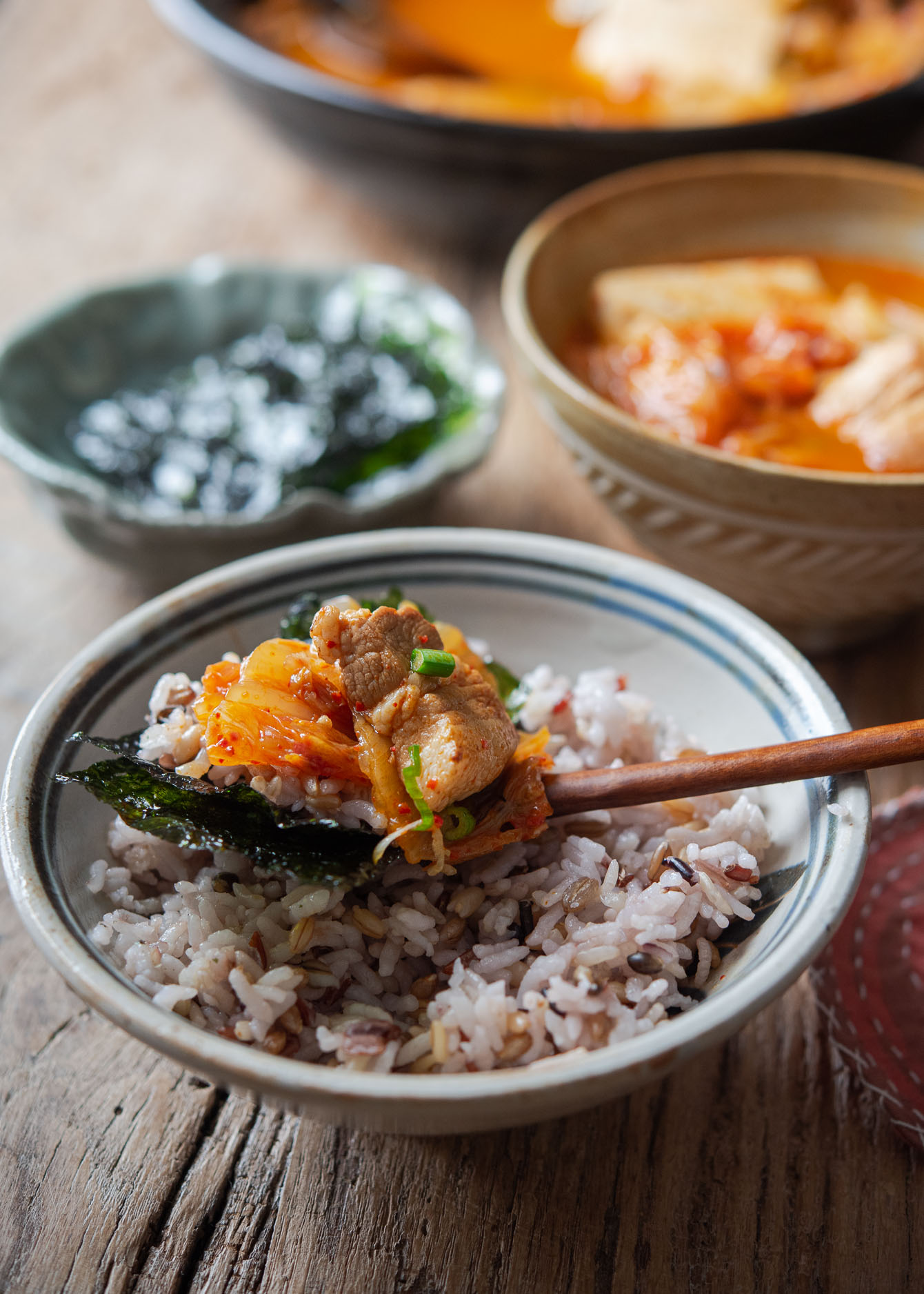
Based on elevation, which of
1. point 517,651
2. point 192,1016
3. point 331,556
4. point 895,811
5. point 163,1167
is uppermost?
point 331,556

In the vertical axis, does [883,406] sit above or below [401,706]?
below

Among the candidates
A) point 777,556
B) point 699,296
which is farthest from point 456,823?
point 699,296

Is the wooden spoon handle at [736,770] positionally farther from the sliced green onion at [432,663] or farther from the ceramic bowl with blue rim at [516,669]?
the sliced green onion at [432,663]

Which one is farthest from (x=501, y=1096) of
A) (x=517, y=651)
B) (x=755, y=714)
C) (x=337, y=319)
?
(x=337, y=319)

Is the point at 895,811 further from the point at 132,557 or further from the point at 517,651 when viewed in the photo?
the point at 132,557

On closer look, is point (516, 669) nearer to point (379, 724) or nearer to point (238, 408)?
point (379, 724)

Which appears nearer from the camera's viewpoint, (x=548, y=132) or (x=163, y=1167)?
(x=163, y=1167)
